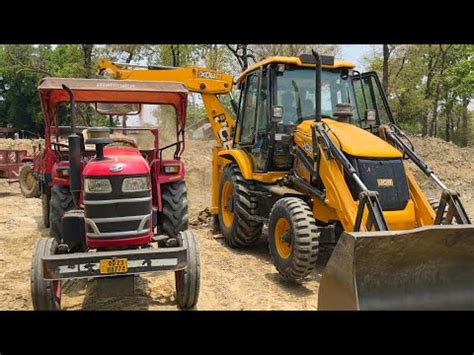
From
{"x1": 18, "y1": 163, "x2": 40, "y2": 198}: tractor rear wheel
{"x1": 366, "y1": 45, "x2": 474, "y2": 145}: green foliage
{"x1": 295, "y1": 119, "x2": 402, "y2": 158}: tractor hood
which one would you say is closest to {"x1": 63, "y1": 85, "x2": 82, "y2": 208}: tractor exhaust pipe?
{"x1": 295, "y1": 119, "x2": 402, "y2": 158}: tractor hood

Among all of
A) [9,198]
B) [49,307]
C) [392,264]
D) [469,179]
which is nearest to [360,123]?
[392,264]

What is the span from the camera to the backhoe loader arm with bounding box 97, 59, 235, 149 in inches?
353

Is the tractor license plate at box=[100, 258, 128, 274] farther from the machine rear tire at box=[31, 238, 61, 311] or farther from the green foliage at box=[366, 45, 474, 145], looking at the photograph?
the green foliage at box=[366, 45, 474, 145]

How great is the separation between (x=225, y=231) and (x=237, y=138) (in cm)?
157

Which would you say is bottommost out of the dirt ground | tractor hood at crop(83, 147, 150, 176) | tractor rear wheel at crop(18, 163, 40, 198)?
the dirt ground

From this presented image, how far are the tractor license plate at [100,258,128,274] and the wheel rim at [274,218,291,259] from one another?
2.08 metres

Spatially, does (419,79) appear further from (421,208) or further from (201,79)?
(421,208)

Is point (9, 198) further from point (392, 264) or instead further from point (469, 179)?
point (469, 179)

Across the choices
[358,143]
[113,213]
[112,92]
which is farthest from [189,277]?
[112,92]

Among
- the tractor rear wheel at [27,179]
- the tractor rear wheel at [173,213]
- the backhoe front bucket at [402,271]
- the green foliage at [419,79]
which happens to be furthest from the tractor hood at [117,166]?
the green foliage at [419,79]

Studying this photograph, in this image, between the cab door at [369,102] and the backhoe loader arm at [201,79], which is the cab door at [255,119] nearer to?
the backhoe loader arm at [201,79]

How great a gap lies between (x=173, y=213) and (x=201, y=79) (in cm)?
395

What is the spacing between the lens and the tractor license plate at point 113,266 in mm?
4113

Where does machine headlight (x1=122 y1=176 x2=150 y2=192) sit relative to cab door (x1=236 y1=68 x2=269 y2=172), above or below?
below
